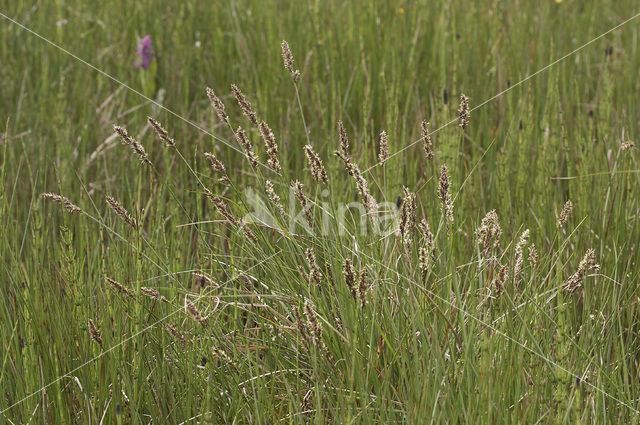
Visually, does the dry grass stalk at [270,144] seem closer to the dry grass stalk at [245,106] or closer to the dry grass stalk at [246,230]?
the dry grass stalk at [245,106]

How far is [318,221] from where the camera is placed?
2.01 metres

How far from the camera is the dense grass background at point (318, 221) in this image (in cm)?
147

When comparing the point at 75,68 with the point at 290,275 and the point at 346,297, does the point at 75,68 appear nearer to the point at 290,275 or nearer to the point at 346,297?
the point at 290,275

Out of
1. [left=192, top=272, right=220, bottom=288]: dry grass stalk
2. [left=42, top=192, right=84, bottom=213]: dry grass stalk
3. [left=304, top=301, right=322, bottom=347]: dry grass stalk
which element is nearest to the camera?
[left=304, top=301, right=322, bottom=347]: dry grass stalk

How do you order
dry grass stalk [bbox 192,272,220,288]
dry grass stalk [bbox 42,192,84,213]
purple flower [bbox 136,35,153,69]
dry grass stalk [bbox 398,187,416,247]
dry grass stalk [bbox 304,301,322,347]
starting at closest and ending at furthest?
dry grass stalk [bbox 304,301,322,347]
dry grass stalk [bbox 398,187,416,247]
dry grass stalk [bbox 42,192,84,213]
dry grass stalk [bbox 192,272,220,288]
purple flower [bbox 136,35,153,69]

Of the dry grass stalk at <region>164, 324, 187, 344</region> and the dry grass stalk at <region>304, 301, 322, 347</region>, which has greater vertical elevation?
the dry grass stalk at <region>304, 301, 322, 347</region>

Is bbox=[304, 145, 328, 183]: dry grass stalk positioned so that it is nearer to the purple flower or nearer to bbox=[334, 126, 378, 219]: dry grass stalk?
bbox=[334, 126, 378, 219]: dry grass stalk

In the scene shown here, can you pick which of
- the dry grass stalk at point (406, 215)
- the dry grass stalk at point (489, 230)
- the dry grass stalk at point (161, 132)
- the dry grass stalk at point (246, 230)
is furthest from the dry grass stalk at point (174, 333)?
the dry grass stalk at point (489, 230)

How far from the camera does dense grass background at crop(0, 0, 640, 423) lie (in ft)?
4.81

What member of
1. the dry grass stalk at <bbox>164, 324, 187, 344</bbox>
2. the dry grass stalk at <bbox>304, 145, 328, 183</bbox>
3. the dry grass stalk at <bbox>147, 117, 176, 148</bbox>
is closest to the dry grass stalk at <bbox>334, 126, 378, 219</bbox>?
the dry grass stalk at <bbox>304, 145, 328, 183</bbox>

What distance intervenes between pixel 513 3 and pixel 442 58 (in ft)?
4.33

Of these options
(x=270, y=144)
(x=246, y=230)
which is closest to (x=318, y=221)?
(x=246, y=230)

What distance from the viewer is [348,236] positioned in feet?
6.10

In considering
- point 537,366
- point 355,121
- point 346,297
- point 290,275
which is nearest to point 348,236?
point 290,275
